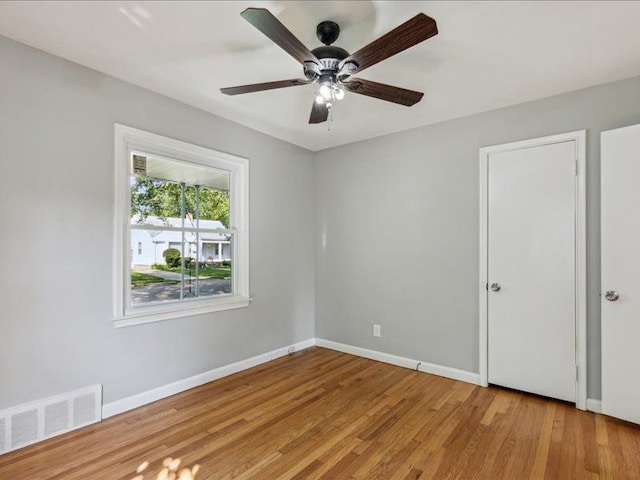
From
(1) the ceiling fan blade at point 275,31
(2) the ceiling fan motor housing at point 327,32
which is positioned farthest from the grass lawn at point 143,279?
(2) the ceiling fan motor housing at point 327,32

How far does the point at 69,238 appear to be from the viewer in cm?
239

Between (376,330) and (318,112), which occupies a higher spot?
A: (318,112)

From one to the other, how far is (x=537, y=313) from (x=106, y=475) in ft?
10.9

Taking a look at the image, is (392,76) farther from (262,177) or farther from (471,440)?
(471,440)

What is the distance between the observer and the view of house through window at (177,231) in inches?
113

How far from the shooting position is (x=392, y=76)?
259cm

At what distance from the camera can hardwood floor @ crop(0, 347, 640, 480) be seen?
197cm

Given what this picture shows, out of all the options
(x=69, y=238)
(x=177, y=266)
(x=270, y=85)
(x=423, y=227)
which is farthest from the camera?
(x=423, y=227)

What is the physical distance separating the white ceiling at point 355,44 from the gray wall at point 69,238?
0.68 feet

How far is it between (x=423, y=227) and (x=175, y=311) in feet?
Answer: 8.38

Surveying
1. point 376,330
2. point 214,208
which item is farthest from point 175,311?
point 376,330

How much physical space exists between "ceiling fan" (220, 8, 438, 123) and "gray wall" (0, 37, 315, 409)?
111 cm

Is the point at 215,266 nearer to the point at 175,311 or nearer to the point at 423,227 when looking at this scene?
the point at 175,311

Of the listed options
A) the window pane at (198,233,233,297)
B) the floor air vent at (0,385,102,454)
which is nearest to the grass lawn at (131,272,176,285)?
the window pane at (198,233,233,297)
